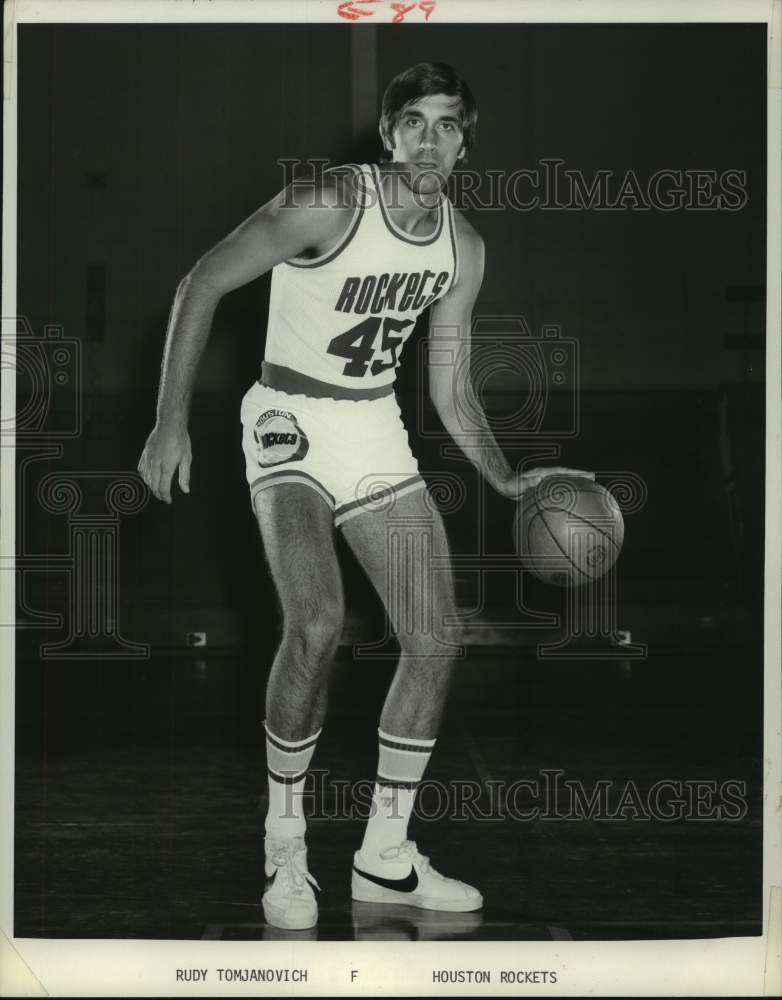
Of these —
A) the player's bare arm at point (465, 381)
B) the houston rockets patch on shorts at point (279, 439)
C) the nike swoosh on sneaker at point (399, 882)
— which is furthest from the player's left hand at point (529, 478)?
the nike swoosh on sneaker at point (399, 882)

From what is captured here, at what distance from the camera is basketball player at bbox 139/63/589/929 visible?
4.29 metres

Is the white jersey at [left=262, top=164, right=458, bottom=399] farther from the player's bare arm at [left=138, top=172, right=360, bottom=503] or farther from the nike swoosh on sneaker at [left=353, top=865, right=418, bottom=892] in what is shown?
the nike swoosh on sneaker at [left=353, top=865, right=418, bottom=892]

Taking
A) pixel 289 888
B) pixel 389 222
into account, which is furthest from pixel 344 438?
pixel 289 888

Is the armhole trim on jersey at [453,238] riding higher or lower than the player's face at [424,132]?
lower

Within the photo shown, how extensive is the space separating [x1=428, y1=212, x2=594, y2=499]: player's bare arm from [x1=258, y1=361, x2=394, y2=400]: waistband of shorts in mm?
214

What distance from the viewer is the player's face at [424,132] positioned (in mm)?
4348

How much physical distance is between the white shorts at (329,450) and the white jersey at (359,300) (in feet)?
0.16

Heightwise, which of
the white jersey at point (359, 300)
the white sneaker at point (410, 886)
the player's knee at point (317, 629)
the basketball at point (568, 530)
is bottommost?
the white sneaker at point (410, 886)

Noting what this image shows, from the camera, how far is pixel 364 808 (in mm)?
4602

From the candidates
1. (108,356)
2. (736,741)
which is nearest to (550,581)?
(736,741)

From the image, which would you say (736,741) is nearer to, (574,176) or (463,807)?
(463,807)

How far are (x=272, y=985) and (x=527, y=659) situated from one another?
1283 millimetres

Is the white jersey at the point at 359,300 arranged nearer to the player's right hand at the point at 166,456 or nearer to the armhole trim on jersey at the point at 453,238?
the armhole trim on jersey at the point at 453,238
